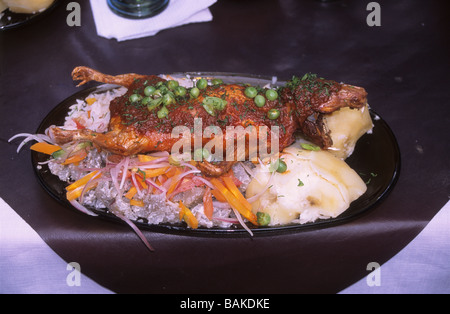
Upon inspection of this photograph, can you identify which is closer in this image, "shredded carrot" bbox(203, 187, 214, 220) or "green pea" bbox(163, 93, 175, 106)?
"shredded carrot" bbox(203, 187, 214, 220)

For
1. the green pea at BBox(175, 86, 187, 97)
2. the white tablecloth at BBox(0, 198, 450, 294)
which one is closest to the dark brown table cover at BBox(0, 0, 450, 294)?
the white tablecloth at BBox(0, 198, 450, 294)

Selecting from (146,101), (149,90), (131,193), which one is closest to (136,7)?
(149,90)

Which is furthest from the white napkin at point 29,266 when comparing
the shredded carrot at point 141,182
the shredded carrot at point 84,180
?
the shredded carrot at point 141,182

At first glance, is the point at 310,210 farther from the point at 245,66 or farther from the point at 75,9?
the point at 75,9

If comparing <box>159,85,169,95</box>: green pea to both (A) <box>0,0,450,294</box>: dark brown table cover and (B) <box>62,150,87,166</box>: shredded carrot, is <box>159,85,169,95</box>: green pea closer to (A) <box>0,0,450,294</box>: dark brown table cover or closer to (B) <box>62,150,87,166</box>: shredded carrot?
(B) <box>62,150,87,166</box>: shredded carrot

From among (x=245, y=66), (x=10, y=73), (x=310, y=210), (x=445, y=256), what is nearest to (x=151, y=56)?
(x=245, y=66)
